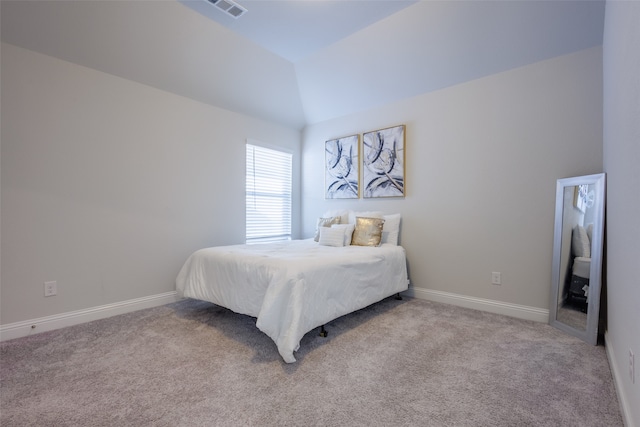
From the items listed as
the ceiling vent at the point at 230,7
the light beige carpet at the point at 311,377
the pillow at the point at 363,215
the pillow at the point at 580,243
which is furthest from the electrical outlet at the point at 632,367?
the ceiling vent at the point at 230,7

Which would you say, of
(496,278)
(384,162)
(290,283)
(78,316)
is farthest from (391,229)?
(78,316)

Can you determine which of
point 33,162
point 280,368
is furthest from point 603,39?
point 33,162

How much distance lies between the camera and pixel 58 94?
8.13 ft

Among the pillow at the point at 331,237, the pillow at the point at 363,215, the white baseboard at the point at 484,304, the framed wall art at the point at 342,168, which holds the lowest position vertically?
the white baseboard at the point at 484,304

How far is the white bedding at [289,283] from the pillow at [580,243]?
4.91 feet

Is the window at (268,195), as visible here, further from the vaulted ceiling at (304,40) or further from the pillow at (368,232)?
the pillow at (368,232)

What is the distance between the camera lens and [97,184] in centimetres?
268

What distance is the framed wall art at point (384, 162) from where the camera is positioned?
3.54 metres

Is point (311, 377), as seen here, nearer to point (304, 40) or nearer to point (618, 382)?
point (618, 382)

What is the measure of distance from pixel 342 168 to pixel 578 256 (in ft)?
8.84

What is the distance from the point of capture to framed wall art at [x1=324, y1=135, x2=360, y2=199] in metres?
3.96

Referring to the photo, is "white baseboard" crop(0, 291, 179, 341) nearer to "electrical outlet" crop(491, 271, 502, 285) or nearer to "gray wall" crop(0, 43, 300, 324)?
"gray wall" crop(0, 43, 300, 324)

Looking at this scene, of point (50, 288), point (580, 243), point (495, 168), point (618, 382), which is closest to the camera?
point (618, 382)

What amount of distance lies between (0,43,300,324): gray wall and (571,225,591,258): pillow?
3.59 meters
